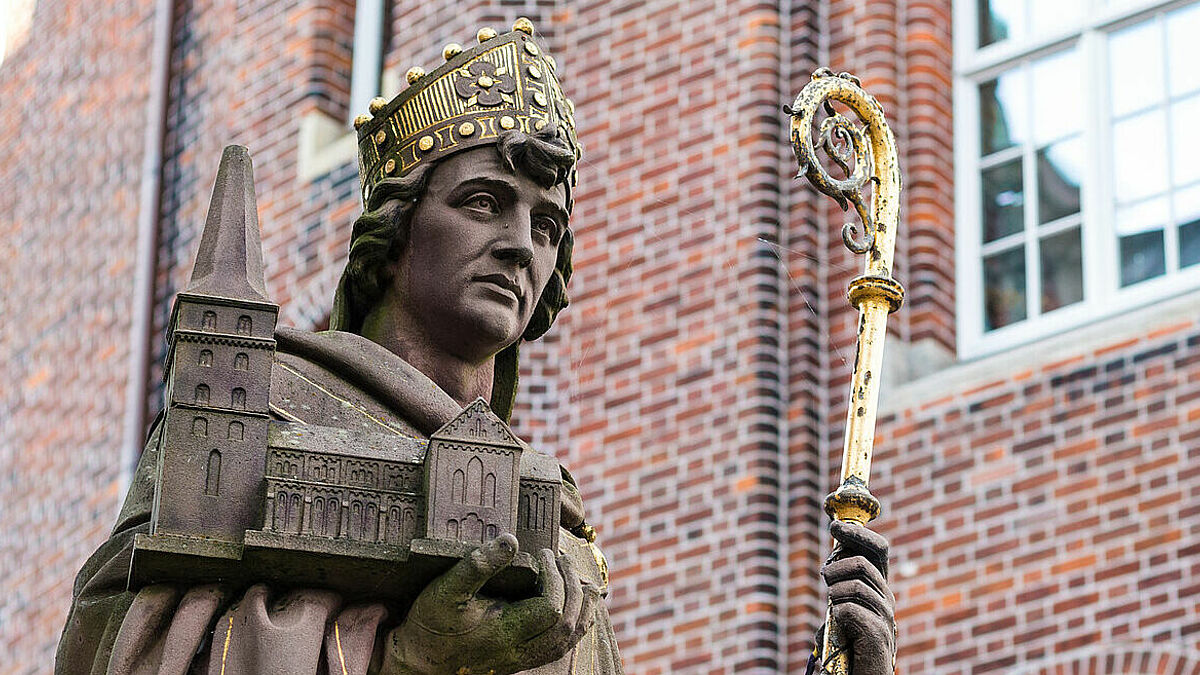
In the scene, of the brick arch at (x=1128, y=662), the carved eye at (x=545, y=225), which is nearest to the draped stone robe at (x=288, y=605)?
the carved eye at (x=545, y=225)

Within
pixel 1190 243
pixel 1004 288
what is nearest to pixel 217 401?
pixel 1190 243

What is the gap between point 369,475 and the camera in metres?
5.66

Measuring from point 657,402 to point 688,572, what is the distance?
778 millimetres

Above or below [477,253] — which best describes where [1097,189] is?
above

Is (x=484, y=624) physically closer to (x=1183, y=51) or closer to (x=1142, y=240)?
(x=1142, y=240)

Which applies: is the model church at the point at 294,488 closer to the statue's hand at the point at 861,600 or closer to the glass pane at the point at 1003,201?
the statue's hand at the point at 861,600

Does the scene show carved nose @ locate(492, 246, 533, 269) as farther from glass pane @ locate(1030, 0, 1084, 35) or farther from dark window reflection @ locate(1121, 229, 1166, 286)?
glass pane @ locate(1030, 0, 1084, 35)

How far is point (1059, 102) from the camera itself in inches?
541

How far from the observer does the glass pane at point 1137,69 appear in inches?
534

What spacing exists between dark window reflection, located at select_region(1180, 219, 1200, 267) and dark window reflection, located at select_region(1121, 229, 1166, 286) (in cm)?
8

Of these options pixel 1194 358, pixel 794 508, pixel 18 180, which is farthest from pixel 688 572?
pixel 18 180

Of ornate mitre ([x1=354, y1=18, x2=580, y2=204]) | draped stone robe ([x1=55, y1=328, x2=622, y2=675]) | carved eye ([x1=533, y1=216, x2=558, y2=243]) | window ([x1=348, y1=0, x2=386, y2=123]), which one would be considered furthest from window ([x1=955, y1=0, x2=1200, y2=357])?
draped stone robe ([x1=55, y1=328, x2=622, y2=675])

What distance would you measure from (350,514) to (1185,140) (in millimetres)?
8329

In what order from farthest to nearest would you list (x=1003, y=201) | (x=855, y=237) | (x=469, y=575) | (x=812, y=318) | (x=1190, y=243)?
(x=1003, y=201)
(x=812, y=318)
(x=1190, y=243)
(x=855, y=237)
(x=469, y=575)
